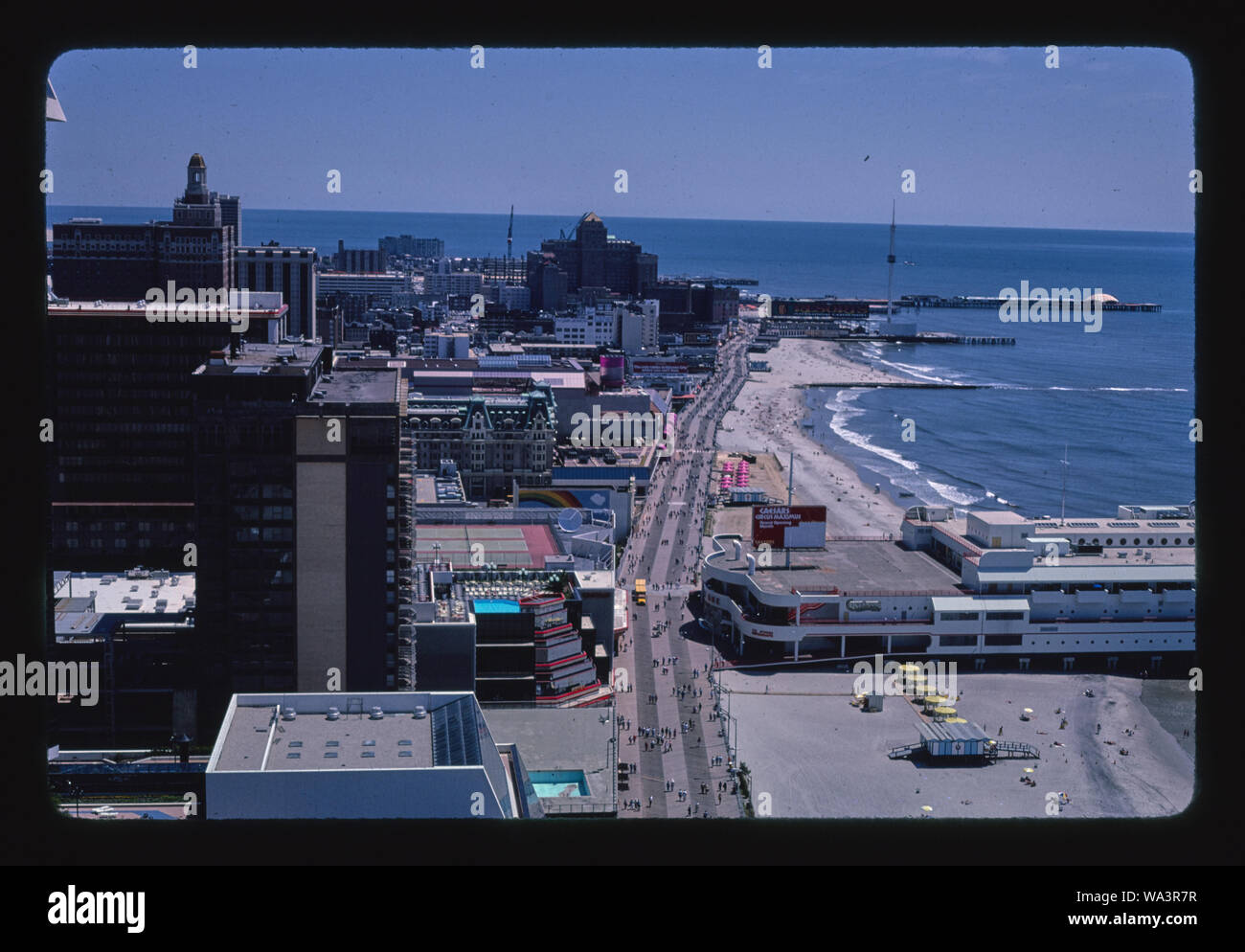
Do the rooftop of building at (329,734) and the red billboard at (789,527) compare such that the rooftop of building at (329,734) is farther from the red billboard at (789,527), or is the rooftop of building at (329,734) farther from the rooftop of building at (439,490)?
the red billboard at (789,527)

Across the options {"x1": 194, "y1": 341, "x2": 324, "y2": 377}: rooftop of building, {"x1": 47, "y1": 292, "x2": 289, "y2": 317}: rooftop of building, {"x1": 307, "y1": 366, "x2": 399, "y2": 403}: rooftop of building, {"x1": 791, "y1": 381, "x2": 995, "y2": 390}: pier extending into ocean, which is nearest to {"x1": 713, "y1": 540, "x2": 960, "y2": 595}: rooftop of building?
{"x1": 307, "y1": 366, "x2": 399, "y2": 403}: rooftop of building

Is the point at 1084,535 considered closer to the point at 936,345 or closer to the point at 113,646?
the point at 113,646

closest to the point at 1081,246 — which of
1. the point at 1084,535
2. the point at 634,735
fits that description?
the point at 1084,535

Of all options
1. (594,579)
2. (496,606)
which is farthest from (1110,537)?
(496,606)

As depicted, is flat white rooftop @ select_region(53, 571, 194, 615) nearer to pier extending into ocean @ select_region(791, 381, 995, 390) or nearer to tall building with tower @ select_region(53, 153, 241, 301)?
tall building with tower @ select_region(53, 153, 241, 301)

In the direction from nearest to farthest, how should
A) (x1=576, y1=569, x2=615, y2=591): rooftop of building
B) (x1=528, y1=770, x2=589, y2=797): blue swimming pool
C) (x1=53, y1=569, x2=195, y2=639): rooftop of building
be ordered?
(x1=528, y1=770, x2=589, y2=797): blue swimming pool
(x1=53, y1=569, x2=195, y2=639): rooftop of building
(x1=576, y1=569, x2=615, y2=591): rooftop of building

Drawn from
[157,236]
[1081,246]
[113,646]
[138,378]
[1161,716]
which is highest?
[1081,246]
